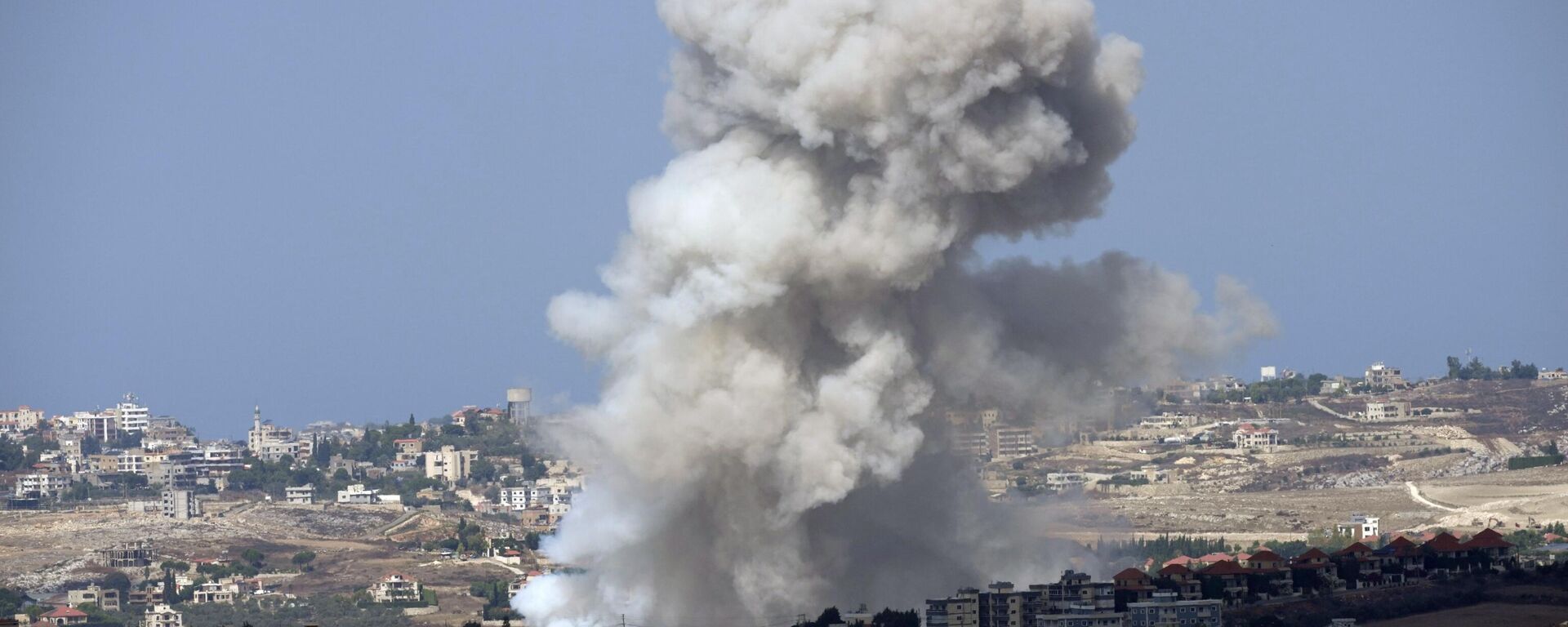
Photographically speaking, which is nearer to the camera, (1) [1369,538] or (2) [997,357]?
(2) [997,357]

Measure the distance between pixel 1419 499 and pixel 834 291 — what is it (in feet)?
149

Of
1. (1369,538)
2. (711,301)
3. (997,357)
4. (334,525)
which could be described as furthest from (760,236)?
(334,525)

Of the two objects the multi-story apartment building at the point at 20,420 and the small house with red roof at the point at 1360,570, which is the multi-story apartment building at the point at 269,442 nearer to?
the multi-story apartment building at the point at 20,420

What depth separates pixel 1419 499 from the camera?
8462cm

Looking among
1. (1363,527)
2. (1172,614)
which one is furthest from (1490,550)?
(1363,527)

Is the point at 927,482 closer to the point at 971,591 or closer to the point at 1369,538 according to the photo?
the point at 971,591

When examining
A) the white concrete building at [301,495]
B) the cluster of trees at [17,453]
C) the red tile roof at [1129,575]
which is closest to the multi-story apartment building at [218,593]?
the white concrete building at [301,495]

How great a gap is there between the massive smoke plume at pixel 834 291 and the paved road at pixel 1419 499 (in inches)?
1463

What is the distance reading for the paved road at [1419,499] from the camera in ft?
265

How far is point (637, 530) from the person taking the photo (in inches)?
1775

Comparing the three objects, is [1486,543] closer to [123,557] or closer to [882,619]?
[882,619]

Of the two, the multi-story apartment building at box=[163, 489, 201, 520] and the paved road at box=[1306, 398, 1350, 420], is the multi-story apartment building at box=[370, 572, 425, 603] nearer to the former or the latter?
the multi-story apartment building at box=[163, 489, 201, 520]

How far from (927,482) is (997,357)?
7.59 ft

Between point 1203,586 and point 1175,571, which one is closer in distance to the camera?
point 1203,586
